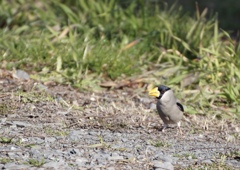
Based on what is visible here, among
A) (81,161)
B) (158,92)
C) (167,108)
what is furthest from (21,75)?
(81,161)

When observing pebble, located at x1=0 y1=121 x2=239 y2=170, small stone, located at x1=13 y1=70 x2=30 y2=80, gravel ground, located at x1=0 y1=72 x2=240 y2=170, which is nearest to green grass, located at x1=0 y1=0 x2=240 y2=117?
small stone, located at x1=13 y1=70 x2=30 y2=80

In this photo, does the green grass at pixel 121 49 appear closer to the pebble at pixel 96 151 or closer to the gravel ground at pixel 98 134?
the gravel ground at pixel 98 134

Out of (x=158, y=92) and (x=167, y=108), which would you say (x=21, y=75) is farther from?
(x=167, y=108)

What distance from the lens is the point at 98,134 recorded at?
6141 mm

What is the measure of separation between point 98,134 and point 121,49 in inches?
111

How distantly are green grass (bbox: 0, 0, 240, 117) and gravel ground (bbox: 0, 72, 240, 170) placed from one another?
0.39m

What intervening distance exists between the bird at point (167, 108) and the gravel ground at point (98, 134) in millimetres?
111

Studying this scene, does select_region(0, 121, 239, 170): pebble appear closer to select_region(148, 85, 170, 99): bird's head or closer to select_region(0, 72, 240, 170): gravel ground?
select_region(0, 72, 240, 170): gravel ground

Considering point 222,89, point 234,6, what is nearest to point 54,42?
point 222,89

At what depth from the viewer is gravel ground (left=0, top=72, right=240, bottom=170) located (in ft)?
17.4

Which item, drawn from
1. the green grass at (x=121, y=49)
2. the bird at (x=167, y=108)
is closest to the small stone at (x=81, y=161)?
the bird at (x=167, y=108)

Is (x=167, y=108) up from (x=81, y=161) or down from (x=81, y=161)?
up

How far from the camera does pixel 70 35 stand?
8.92 meters

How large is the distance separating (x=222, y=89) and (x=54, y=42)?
221cm
